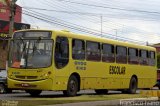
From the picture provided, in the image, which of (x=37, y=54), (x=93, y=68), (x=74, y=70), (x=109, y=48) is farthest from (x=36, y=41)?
(x=109, y=48)

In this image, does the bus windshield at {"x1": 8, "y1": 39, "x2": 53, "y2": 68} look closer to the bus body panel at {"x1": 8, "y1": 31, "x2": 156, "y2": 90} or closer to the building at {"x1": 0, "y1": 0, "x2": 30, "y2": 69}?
the bus body panel at {"x1": 8, "y1": 31, "x2": 156, "y2": 90}

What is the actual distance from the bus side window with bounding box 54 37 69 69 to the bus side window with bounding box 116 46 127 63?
230 inches

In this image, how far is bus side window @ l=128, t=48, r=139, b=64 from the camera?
30.5 meters

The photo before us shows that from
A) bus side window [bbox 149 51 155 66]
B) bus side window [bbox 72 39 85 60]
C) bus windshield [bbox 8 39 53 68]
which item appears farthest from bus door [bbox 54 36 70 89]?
bus side window [bbox 149 51 155 66]

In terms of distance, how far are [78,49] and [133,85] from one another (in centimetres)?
754

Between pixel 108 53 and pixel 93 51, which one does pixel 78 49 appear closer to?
pixel 93 51

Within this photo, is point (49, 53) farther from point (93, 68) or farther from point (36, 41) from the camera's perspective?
point (93, 68)

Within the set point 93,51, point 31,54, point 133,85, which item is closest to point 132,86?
point 133,85

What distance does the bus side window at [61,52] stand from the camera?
76.0ft

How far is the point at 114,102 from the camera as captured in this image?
2209 centimetres

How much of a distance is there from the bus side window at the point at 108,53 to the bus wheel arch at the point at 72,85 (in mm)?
2978

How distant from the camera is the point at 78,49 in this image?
81.7 ft

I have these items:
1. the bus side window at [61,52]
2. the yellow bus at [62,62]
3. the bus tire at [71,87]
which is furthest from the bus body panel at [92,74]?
the bus tire at [71,87]

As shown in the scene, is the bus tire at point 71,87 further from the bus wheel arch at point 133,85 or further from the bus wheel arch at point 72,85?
the bus wheel arch at point 133,85
